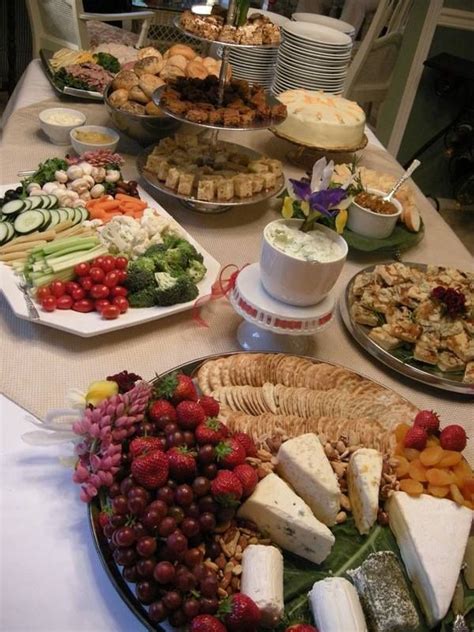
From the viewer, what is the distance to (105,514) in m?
0.88

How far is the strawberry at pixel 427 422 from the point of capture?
1111 millimetres

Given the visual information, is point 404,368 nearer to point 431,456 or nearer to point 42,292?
point 431,456

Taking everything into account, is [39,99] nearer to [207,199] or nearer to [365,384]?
[207,199]

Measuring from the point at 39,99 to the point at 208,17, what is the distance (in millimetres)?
1083

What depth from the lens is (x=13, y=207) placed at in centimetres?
156

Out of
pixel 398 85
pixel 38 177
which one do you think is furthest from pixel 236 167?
pixel 398 85

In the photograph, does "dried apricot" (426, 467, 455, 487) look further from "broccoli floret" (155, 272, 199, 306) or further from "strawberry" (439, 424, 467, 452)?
"broccoli floret" (155, 272, 199, 306)

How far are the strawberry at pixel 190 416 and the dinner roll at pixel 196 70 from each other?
1.51 m

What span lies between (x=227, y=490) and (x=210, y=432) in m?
0.10

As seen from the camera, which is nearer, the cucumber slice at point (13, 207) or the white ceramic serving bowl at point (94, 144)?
the cucumber slice at point (13, 207)

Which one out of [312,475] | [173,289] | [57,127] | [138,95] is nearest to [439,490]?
[312,475]

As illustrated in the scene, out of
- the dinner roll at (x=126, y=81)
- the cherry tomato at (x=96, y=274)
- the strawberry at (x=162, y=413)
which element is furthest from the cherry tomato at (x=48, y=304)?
the dinner roll at (x=126, y=81)

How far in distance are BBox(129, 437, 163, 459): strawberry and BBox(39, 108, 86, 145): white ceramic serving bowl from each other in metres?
1.51

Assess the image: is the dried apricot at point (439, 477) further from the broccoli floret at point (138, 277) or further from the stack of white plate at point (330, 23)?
the stack of white plate at point (330, 23)
